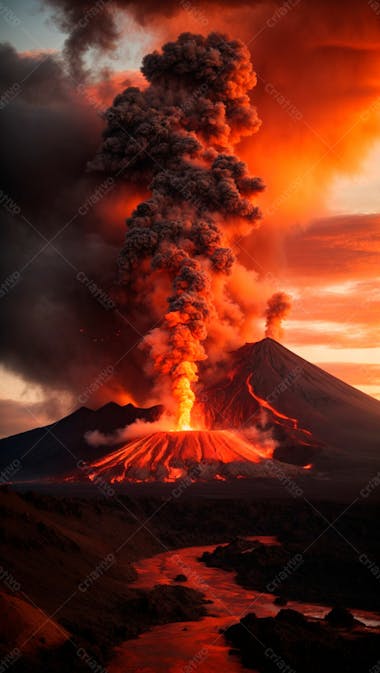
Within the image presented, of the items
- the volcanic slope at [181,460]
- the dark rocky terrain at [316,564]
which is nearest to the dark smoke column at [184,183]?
the volcanic slope at [181,460]

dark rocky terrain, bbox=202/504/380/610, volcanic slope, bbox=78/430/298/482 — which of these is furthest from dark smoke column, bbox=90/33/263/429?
dark rocky terrain, bbox=202/504/380/610

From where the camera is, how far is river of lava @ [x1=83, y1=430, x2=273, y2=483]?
5944 centimetres

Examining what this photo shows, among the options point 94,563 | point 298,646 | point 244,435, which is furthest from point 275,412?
point 298,646

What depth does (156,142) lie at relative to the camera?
228 feet

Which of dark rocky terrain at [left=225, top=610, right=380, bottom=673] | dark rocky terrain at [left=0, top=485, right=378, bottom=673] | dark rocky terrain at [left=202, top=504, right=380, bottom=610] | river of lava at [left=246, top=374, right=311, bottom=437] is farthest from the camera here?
river of lava at [left=246, top=374, right=311, bottom=437]

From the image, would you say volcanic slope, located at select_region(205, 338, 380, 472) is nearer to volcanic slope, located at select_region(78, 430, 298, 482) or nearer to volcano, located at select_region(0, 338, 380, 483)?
volcano, located at select_region(0, 338, 380, 483)

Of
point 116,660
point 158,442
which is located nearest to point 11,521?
point 116,660

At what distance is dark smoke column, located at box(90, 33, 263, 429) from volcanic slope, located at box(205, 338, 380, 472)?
27.8ft

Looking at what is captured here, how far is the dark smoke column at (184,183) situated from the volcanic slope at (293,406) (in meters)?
8.46

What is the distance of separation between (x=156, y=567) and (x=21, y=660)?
16.1 metres

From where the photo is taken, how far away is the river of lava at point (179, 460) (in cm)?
5944

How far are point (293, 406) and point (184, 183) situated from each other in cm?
2906

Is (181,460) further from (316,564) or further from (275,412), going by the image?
(316,564)

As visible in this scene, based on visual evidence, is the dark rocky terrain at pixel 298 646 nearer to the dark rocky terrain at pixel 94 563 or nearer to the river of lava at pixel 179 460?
the dark rocky terrain at pixel 94 563
